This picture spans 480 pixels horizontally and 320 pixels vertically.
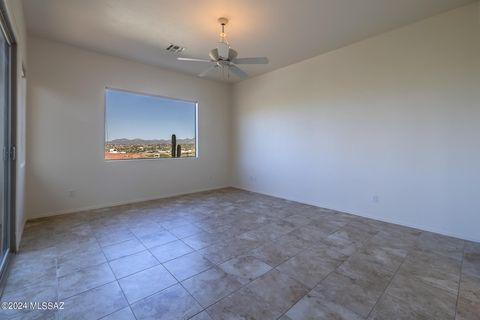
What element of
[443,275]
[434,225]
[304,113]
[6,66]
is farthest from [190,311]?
[304,113]

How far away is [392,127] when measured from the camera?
3496 millimetres

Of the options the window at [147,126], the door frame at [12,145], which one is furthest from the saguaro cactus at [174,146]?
the door frame at [12,145]

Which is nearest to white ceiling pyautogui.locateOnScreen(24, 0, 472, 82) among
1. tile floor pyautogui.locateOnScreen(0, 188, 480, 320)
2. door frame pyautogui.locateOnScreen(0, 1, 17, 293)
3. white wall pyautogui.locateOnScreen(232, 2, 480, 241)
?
white wall pyautogui.locateOnScreen(232, 2, 480, 241)

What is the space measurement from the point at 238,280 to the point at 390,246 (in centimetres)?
205

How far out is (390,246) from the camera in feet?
8.95

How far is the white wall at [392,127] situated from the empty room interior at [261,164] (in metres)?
0.02

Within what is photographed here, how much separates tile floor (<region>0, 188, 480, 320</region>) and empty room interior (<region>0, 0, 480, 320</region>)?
20 mm

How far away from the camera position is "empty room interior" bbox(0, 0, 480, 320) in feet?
6.24

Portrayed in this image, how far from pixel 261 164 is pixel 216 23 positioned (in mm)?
3406

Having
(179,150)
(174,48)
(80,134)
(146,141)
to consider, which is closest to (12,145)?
(80,134)

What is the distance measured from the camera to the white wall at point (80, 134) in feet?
11.9

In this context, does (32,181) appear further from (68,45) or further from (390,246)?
(390,246)

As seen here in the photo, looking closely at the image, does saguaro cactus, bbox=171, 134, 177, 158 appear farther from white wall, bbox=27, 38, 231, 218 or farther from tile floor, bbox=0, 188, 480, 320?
tile floor, bbox=0, 188, 480, 320

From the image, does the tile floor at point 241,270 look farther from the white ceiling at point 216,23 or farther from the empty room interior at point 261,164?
the white ceiling at point 216,23
